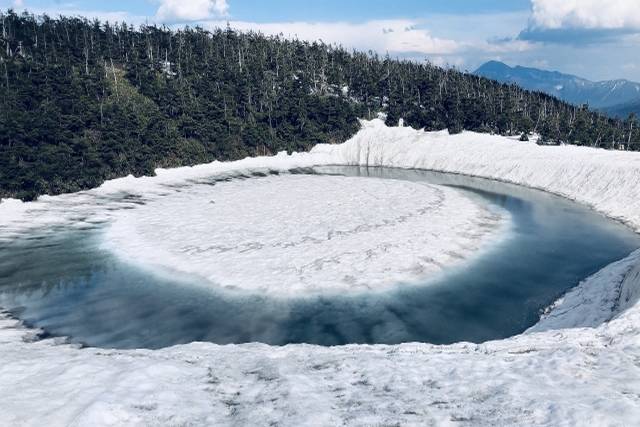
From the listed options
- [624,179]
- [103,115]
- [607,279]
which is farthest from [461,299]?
[103,115]

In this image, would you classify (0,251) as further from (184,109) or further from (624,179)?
(624,179)

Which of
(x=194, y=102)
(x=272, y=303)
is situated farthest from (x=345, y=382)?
(x=194, y=102)

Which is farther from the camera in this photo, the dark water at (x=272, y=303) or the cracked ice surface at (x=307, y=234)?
the cracked ice surface at (x=307, y=234)

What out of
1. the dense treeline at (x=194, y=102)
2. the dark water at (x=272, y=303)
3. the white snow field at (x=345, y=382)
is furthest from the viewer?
the dense treeline at (x=194, y=102)

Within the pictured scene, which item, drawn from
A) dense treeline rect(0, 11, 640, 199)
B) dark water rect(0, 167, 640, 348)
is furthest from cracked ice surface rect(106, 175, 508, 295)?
dense treeline rect(0, 11, 640, 199)

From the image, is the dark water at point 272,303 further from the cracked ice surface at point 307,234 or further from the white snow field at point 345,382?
the white snow field at point 345,382

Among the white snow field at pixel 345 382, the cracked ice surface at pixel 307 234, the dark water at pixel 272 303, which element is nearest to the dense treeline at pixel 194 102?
the cracked ice surface at pixel 307 234

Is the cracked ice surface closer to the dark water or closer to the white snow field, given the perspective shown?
the dark water
